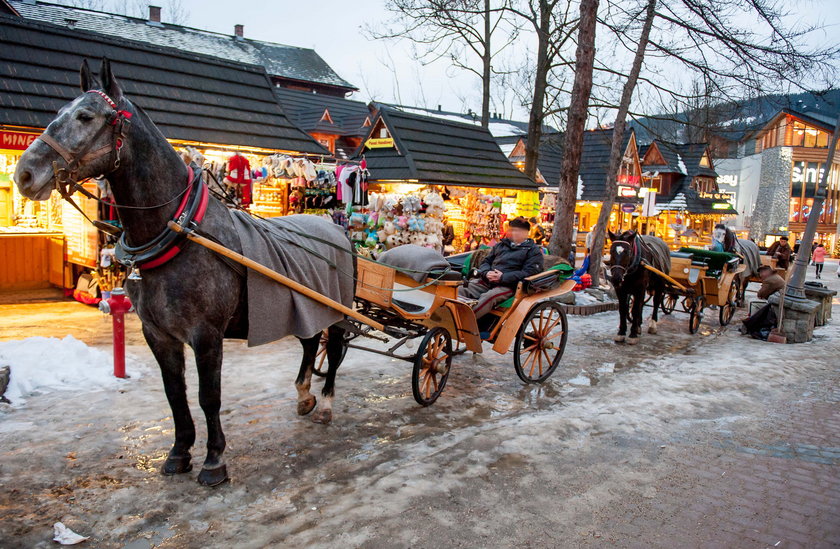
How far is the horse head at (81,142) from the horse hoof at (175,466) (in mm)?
2045

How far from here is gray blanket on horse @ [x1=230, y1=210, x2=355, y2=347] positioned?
435 centimetres

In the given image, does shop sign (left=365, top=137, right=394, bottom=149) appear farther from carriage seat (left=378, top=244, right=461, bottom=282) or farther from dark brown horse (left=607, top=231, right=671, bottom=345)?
carriage seat (left=378, top=244, right=461, bottom=282)

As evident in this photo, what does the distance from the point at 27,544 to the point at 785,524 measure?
4.76 m

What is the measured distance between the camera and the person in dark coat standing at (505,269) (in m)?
6.79

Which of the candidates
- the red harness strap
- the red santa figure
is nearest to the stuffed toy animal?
the red santa figure

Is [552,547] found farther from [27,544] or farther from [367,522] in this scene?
[27,544]

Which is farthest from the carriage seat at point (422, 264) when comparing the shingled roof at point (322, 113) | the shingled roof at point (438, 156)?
the shingled roof at point (322, 113)

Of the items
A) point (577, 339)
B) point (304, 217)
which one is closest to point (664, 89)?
point (577, 339)

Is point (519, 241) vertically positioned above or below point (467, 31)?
below

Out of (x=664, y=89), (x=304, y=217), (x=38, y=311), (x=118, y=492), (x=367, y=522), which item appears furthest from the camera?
(x=664, y=89)

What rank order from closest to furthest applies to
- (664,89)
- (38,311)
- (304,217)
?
(304,217), (38,311), (664,89)

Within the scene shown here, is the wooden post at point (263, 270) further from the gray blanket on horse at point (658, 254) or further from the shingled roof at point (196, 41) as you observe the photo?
the shingled roof at point (196, 41)

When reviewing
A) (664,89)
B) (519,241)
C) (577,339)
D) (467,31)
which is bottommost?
(577,339)

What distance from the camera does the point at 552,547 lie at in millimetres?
3609
